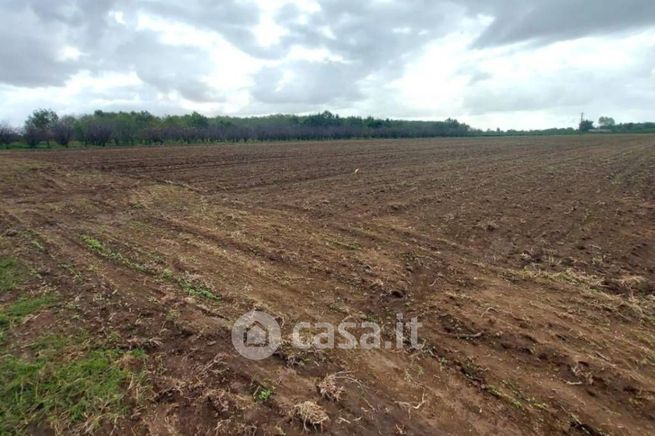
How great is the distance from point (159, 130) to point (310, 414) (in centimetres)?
4739

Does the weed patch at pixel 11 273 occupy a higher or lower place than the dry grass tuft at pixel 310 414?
higher

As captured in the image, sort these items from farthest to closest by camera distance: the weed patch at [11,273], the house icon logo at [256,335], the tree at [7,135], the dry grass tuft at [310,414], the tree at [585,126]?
1. the tree at [585,126]
2. the tree at [7,135]
3. the weed patch at [11,273]
4. the house icon logo at [256,335]
5. the dry grass tuft at [310,414]

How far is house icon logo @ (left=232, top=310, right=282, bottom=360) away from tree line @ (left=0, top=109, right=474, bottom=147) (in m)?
41.6

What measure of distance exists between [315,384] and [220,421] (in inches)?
29.3

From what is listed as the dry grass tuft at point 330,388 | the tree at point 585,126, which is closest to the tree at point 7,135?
the dry grass tuft at point 330,388

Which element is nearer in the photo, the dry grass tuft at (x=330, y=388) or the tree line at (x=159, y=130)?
the dry grass tuft at (x=330, y=388)

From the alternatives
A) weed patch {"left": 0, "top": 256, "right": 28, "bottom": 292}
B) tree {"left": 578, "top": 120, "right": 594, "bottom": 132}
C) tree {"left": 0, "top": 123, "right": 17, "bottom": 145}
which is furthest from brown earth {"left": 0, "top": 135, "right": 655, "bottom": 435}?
tree {"left": 578, "top": 120, "right": 594, "bottom": 132}

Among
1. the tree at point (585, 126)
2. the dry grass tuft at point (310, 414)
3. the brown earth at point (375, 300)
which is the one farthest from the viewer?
the tree at point (585, 126)

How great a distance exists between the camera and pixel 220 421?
2502 millimetres

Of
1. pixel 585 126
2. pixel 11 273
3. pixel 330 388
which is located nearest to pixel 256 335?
pixel 330 388

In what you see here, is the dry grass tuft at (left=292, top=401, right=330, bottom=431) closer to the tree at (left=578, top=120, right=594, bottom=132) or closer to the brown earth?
the brown earth

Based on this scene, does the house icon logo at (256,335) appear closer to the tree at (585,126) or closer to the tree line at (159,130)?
the tree line at (159,130)

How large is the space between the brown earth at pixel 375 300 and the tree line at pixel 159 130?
3406 cm

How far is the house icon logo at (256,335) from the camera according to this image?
3.21m
